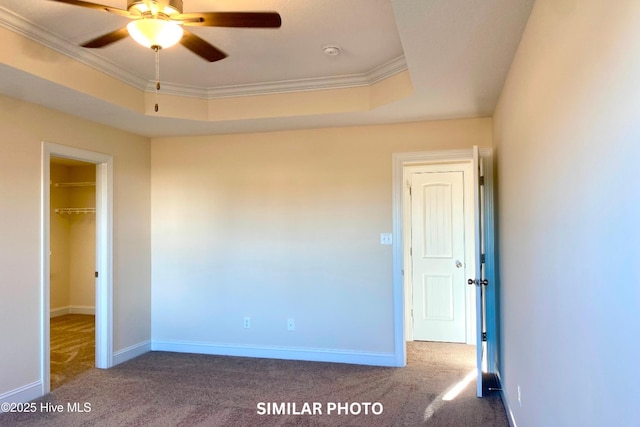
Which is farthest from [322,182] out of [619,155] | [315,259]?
[619,155]

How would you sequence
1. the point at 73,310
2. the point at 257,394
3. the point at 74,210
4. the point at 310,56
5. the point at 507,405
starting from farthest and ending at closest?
the point at 73,310 → the point at 74,210 → the point at 257,394 → the point at 310,56 → the point at 507,405

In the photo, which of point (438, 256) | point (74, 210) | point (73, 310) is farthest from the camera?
point (73, 310)

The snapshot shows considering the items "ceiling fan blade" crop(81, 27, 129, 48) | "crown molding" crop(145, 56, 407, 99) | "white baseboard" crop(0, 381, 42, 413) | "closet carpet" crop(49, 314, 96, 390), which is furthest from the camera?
"closet carpet" crop(49, 314, 96, 390)

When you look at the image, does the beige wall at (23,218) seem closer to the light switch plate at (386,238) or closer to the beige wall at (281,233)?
the beige wall at (281,233)

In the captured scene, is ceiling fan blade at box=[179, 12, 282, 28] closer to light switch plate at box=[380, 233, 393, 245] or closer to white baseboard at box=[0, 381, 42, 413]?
light switch plate at box=[380, 233, 393, 245]

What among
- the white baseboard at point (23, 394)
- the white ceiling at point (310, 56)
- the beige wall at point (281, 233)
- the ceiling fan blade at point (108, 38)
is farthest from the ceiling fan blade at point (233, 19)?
the white baseboard at point (23, 394)

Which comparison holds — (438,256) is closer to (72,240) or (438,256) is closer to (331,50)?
(331,50)

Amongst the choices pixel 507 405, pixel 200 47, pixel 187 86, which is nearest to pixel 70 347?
pixel 187 86

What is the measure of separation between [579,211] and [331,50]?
2.21 metres

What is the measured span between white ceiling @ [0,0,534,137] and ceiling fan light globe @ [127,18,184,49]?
0.53 m

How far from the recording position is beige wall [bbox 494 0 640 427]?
3.28 ft

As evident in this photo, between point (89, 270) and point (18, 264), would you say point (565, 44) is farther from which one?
point (89, 270)

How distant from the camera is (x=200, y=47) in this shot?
2311 mm

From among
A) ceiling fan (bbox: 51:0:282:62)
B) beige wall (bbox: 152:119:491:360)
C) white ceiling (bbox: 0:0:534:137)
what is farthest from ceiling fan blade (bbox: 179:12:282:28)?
beige wall (bbox: 152:119:491:360)
